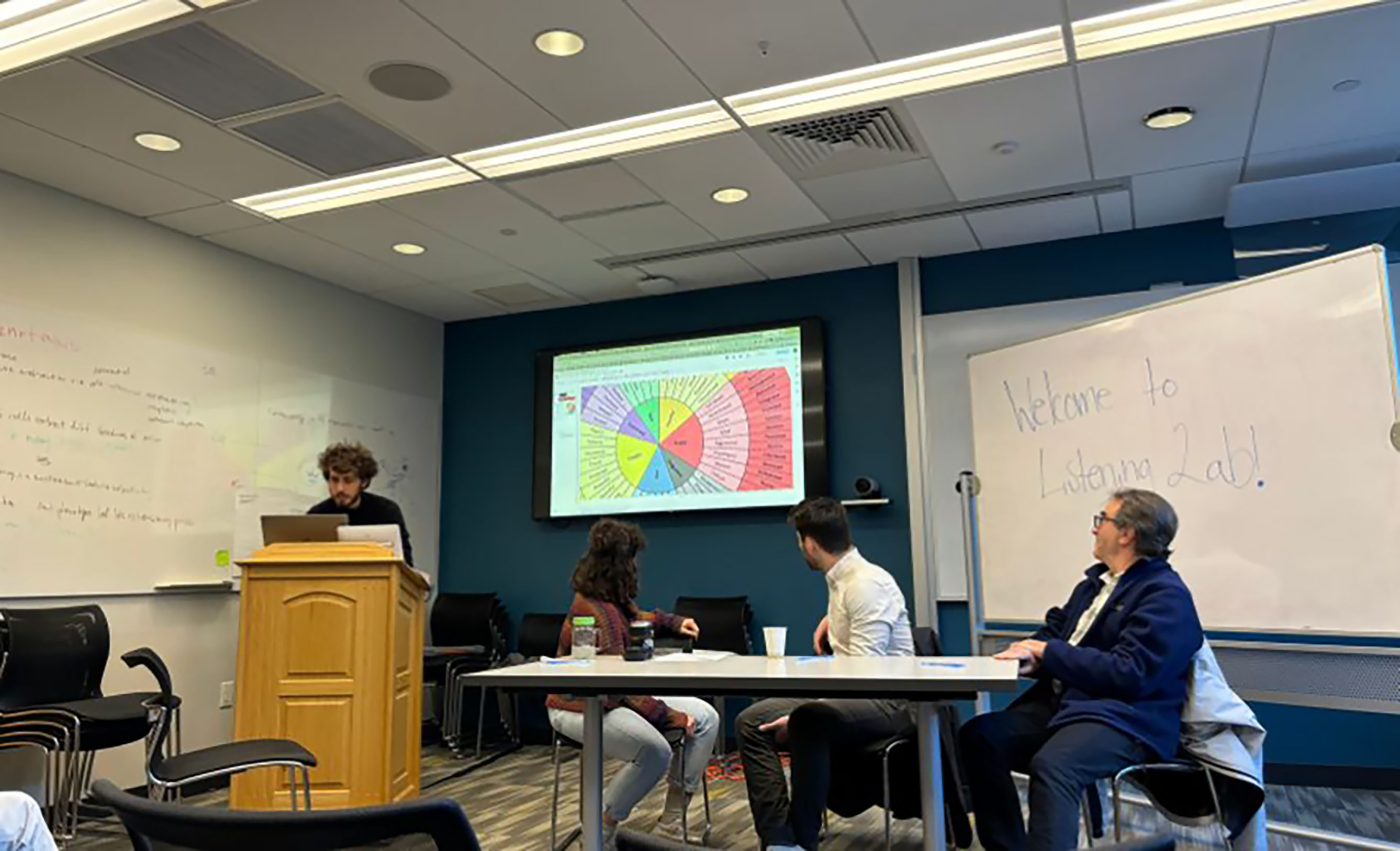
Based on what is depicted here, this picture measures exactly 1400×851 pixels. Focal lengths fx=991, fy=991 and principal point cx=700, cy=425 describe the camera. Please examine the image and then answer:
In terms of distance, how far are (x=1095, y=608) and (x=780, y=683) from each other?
118 centimetres

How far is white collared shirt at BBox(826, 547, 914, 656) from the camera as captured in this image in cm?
304

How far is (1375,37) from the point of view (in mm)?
3398

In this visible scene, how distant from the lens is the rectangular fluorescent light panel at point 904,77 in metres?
3.52

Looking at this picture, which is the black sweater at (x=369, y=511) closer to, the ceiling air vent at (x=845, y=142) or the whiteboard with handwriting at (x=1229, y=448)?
the ceiling air vent at (x=845, y=142)

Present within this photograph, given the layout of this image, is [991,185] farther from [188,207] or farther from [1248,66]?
[188,207]

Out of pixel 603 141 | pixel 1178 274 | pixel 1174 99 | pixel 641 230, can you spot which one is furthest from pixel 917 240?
pixel 603 141

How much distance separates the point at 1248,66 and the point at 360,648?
388cm

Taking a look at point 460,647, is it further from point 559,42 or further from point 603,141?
point 559,42

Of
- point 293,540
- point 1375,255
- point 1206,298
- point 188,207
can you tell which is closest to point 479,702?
point 293,540

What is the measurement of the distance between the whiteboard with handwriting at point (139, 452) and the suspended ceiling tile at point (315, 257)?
1.96ft

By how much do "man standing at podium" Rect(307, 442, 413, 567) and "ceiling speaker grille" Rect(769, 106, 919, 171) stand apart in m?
2.42

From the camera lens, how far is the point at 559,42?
336 cm

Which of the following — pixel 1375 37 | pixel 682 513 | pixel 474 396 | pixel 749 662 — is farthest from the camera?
pixel 474 396

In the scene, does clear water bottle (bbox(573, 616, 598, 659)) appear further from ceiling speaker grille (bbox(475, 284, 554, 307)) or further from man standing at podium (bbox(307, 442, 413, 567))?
ceiling speaker grille (bbox(475, 284, 554, 307))
